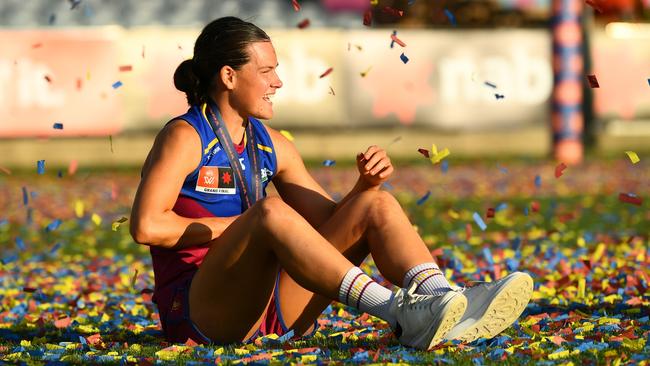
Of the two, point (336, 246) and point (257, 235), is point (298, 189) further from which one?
point (257, 235)

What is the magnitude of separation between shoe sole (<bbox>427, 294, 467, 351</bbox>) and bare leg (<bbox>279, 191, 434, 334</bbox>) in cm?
38

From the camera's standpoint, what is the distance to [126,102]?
24859 mm

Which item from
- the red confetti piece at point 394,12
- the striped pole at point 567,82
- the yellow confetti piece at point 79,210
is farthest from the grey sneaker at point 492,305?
→ the striped pole at point 567,82

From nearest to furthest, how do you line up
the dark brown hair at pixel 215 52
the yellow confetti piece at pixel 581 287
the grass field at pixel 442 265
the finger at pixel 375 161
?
the grass field at pixel 442 265, the finger at pixel 375 161, the dark brown hair at pixel 215 52, the yellow confetti piece at pixel 581 287

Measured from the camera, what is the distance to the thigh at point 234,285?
5188mm

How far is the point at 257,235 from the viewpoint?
202 inches

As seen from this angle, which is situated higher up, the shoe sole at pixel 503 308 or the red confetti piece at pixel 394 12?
the red confetti piece at pixel 394 12

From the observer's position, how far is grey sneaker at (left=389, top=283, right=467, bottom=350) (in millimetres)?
4824

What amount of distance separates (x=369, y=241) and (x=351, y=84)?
20.5 metres

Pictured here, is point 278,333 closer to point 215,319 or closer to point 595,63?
point 215,319

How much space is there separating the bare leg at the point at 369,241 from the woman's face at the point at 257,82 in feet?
2.18

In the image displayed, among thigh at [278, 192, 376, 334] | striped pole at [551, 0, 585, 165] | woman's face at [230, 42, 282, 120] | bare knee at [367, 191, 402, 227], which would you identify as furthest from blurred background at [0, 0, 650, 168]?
bare knee at [367, 191, 402, 227]

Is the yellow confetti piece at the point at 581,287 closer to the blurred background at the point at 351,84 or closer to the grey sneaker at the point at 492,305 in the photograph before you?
the grey sneaker at the point at 492,305

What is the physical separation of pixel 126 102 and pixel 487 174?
25.2ft
